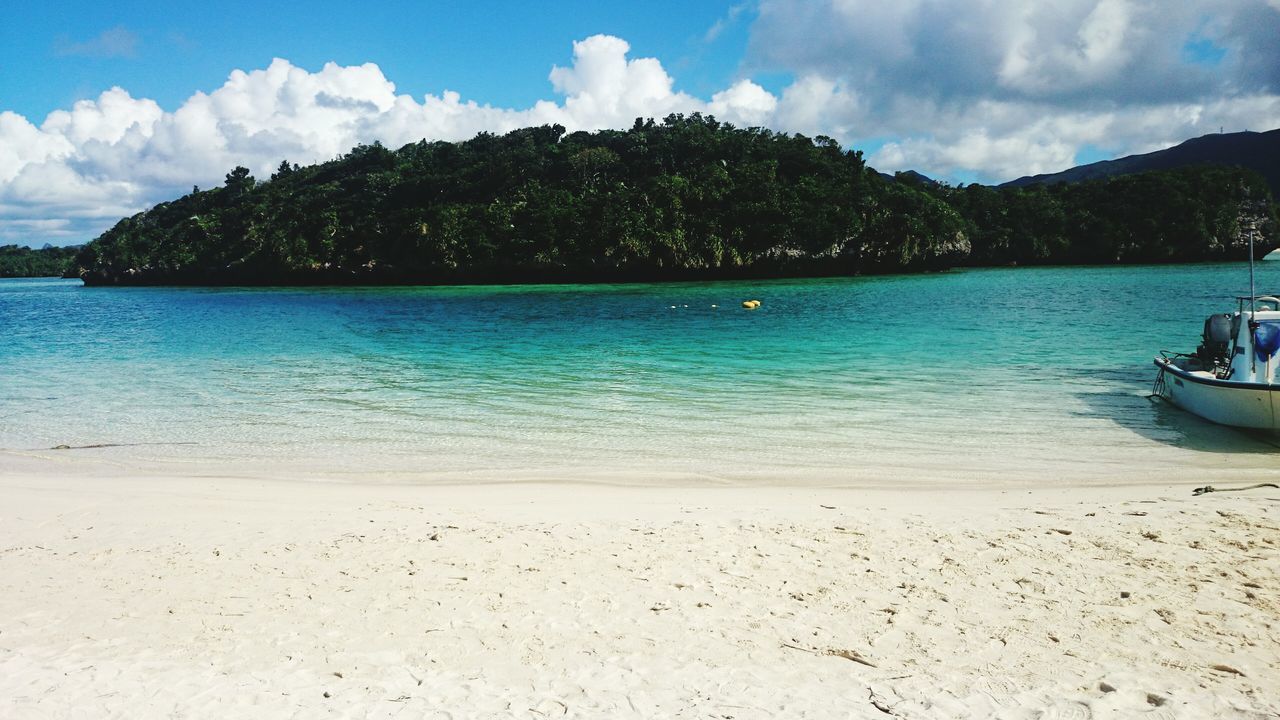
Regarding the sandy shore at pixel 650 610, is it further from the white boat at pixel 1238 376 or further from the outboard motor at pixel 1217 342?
the outboard motor at pixel 1217 342

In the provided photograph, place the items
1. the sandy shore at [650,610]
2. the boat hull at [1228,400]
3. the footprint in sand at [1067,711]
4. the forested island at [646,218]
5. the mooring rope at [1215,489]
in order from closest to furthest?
the footprint in sand at [1067,711]
the sandy shore at [650,610]
the mooring rope at [1215,489]
the boat hull at [1228,400]
the forested island at [646,218]

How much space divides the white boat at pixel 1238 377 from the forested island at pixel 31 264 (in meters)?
205

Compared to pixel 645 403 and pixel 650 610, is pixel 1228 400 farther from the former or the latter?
pixel 650 610

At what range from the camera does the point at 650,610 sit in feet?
15.4

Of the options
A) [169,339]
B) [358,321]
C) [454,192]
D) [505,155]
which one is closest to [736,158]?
[505,155]

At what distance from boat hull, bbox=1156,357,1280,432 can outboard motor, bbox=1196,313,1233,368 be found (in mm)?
801

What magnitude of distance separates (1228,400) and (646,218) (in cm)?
6231

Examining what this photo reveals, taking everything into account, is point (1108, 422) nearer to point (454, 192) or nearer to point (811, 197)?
point (811, 197)

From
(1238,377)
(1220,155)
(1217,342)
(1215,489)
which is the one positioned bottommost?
→ (1215,489)

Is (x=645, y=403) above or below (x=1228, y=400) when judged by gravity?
below

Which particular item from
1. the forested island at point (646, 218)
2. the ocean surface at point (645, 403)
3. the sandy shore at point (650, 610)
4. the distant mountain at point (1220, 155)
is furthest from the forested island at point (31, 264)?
the distant mountain at point (1220, 155)

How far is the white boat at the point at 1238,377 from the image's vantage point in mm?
9750

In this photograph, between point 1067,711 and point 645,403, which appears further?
point 645,403

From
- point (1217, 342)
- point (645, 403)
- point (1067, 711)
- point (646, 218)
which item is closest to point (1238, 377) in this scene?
point (1217, 342)
